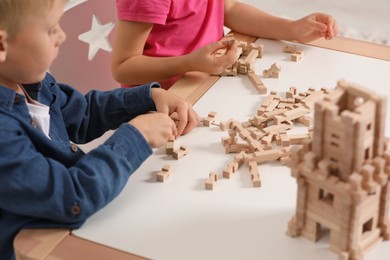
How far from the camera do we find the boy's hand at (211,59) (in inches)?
49.2

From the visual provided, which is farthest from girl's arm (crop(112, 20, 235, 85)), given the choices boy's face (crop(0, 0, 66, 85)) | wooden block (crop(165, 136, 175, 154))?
boy's face (crop(0, 0, 66, 85))

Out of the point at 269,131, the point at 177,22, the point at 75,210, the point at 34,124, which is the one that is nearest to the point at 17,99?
the point at 34,124

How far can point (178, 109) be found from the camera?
1099 mm

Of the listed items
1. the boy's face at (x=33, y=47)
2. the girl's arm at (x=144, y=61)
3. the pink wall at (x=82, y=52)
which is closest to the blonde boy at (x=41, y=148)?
the boy's face at (x=33, y=47)

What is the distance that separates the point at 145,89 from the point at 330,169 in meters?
0.49

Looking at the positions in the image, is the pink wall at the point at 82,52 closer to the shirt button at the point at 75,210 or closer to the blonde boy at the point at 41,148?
the blonde boy at the point at 41,148

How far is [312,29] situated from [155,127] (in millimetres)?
511

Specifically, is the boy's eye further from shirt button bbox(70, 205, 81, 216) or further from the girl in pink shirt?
the girl in pink shirt

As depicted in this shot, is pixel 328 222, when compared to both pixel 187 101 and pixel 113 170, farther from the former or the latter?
pixel 187 101

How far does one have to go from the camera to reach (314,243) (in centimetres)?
85

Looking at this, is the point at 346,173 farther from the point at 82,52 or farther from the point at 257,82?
the point at 82,52

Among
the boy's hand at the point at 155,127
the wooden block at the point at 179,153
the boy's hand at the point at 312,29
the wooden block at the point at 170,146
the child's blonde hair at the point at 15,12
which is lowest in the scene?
the wooden block at the point at 179,153

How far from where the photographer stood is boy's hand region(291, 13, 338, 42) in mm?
1370

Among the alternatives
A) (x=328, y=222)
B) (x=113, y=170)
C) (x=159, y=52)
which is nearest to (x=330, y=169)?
(x=328, y=222)
